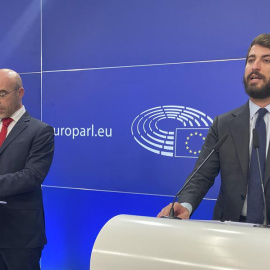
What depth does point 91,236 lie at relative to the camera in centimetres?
341

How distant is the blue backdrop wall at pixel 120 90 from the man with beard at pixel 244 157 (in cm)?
102

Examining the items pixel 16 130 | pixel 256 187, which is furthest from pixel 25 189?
pixel 256 187

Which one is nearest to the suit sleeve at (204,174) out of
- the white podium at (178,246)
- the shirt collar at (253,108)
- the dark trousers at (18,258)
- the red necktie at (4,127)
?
the shirt collar at (253,108)

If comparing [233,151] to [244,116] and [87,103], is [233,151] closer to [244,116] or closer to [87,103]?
[244,116]

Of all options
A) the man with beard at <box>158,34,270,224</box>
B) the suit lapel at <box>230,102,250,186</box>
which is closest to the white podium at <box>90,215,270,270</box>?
the man with beard at <box>158,34,270,224</box>

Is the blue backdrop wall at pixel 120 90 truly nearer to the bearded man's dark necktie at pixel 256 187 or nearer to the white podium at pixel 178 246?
the bearded man's dark necktie at pixel 256 187

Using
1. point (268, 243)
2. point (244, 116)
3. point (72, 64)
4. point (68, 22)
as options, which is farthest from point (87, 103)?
point (268, 243)

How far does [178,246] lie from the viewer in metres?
1.11

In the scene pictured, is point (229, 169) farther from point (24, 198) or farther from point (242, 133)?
point (24, 198)

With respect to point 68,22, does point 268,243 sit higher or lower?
lower

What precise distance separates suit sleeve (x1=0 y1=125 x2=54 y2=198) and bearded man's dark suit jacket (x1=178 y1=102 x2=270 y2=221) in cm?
104

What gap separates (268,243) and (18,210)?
1.80 meters

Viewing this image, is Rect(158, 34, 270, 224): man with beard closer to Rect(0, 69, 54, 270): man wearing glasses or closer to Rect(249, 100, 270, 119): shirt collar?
Rect(249, 100, 270, 119): shirt collar

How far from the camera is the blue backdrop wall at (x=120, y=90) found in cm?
293
